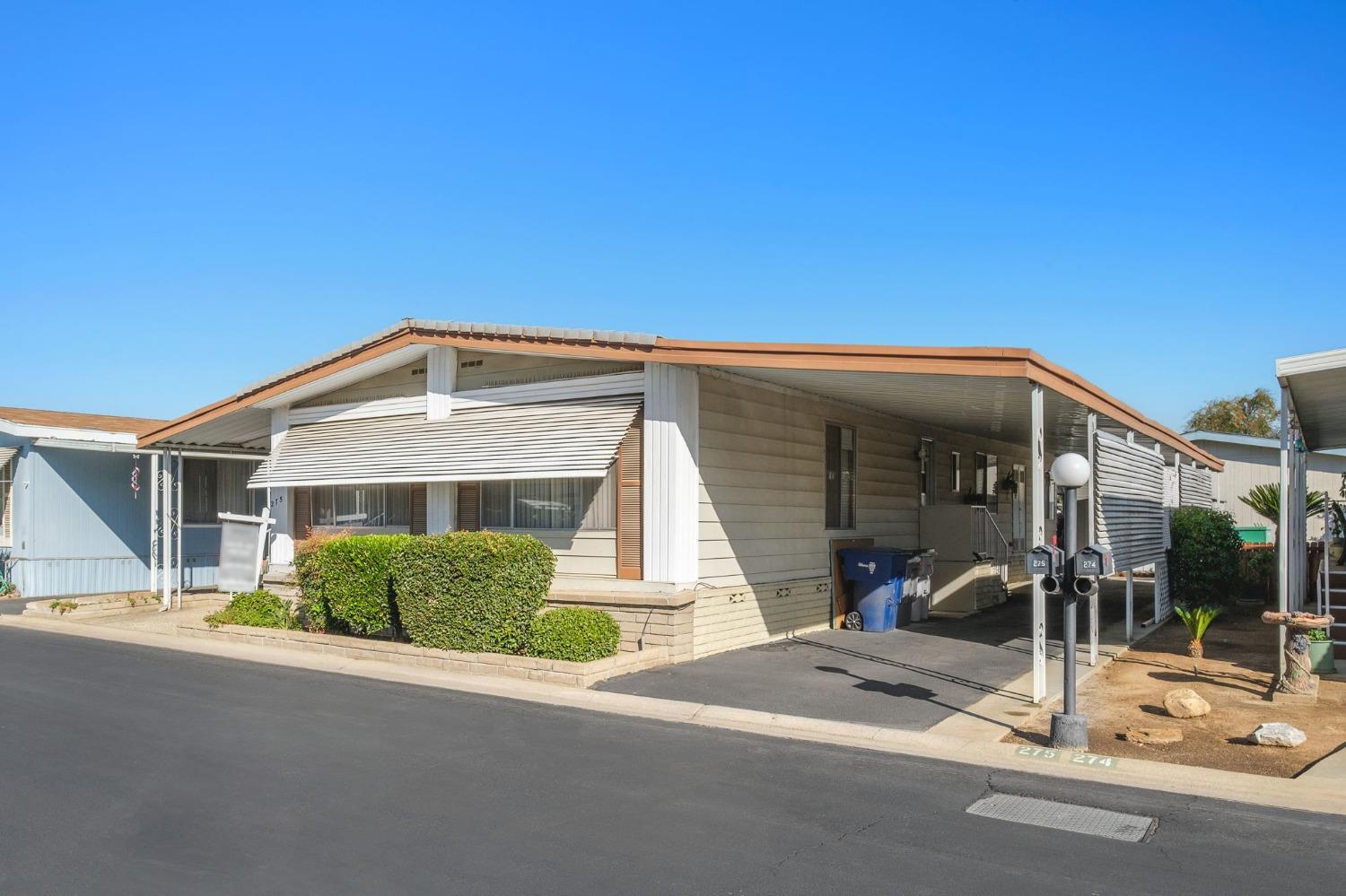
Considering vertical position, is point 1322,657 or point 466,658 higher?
point 1322,657

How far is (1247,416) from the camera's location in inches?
1687

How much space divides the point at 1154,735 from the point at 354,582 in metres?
8.91

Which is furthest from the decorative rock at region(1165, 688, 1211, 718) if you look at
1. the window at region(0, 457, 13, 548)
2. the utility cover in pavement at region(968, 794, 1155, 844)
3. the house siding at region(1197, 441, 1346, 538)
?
the house siding at region(1197, 441, 1346, 538)

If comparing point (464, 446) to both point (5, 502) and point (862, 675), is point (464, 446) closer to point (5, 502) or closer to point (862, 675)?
point (862, 675)

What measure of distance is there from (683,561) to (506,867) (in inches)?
259

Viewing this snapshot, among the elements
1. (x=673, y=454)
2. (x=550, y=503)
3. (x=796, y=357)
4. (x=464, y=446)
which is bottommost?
(x=550, y=503)

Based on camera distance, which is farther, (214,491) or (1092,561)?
(214,491)

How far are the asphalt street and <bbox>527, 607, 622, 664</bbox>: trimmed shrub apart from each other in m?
1.94

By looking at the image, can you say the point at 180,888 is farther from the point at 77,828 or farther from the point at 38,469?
the point at 38,469

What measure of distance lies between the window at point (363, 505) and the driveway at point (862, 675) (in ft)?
18.1

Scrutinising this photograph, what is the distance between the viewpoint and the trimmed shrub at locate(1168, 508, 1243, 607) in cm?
1556

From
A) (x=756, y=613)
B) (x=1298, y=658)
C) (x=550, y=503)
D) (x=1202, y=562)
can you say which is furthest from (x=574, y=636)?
(x=1202, y=562)

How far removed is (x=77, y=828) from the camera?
5785mm

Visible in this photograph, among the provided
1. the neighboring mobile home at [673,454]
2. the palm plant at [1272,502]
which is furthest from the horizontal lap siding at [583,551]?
the palm plant at [1272,502]
